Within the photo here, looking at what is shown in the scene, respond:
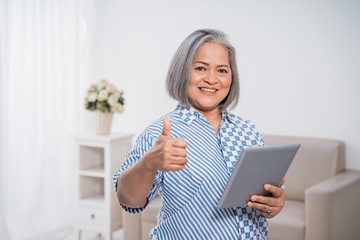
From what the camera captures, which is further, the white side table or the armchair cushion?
the white side table

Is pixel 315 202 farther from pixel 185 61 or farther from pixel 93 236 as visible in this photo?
pixel 93 236

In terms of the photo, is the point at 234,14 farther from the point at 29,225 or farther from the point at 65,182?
the point at 29,225

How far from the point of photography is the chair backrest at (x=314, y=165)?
2.59 m

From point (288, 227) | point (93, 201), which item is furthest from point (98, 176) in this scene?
point (288, 227)

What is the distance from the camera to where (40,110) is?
120 inches

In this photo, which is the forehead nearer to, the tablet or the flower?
the tablet

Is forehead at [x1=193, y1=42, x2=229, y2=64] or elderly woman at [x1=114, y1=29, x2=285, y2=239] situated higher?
forehead at [x1=193, y1=42, x2=229, y2=64]

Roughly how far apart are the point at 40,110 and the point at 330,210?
7.19 feet

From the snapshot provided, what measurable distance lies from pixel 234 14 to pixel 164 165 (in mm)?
2388

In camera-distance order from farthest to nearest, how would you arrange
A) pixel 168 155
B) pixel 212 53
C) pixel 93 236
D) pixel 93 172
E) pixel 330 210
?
pixel 93 236, pixel 93 172, pixel 330 210, pixel 212 53, pixel 168 155

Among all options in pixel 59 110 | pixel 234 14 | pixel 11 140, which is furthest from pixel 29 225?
pixel 234 14

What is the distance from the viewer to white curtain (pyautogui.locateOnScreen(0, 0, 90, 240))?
2768 millimetres

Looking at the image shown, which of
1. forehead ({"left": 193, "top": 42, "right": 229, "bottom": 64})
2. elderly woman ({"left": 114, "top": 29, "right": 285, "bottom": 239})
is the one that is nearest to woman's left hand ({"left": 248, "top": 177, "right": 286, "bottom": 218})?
elderly woman ({"left": 114, "top": 29, "right": 285, "bottom": 239})

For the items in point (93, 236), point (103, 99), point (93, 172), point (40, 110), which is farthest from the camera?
point (93, 236)
